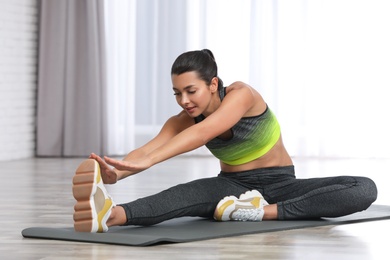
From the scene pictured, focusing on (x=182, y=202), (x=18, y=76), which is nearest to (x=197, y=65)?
(x=182, y=202)

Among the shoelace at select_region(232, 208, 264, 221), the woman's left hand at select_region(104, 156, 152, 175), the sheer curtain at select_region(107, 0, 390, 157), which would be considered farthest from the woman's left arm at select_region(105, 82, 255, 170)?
the sheer curtain at select_region(107, 0, 390, 157)

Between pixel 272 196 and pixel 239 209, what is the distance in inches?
7.1

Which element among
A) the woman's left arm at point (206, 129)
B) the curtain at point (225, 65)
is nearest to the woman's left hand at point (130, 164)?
the woman's left arm at point (206, 129)

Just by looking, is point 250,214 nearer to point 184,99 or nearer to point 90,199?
point 184,99

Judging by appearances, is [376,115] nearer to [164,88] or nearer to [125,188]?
[164,88]

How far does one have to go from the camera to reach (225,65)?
23.9 feet

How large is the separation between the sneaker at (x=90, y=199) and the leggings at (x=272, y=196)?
0.16 meters

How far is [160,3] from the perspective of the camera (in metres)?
7.41

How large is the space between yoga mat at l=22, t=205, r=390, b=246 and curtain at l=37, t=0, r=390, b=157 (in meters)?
3.86

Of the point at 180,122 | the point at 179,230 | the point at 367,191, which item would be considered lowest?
the point at 179,230

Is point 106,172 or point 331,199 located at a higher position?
point 106,172

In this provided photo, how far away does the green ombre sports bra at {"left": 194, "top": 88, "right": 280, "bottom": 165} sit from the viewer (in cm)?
327

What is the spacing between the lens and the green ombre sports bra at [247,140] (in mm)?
3270

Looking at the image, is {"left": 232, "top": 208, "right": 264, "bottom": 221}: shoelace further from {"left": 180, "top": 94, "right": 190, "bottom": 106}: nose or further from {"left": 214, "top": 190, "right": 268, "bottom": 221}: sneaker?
{"left": 180, "top": 94, "right": 190, "bottom": 106}: nose
